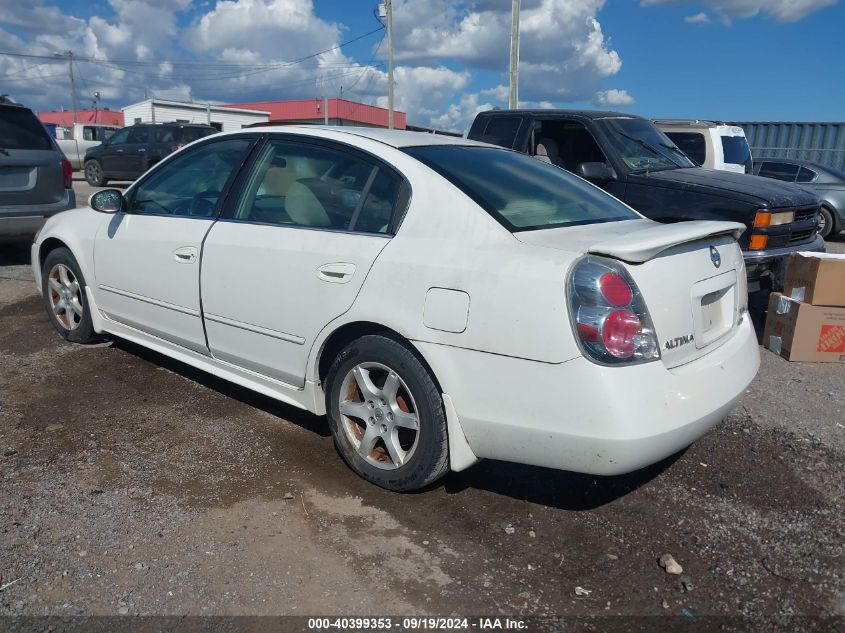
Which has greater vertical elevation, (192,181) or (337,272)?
(192,181)

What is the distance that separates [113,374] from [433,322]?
110 inches

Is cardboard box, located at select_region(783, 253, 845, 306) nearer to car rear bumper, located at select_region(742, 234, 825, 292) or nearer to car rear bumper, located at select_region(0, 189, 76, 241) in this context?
car rear bumper, located at select_region(742, 234, 825, 292)

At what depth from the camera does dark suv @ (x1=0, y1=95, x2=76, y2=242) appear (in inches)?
296

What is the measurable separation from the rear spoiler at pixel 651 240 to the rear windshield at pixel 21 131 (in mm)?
7100

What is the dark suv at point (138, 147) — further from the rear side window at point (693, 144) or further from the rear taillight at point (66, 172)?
the rear side window at point (693, 144)

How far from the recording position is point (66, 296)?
17.0ft

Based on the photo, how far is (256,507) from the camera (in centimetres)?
313

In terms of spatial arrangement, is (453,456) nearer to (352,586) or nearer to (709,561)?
(352,586)

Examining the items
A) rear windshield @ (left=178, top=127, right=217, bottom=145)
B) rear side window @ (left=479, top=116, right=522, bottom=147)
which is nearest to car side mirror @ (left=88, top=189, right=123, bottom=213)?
rear side window @ (left=479, top=116, right=522, bottom=147)

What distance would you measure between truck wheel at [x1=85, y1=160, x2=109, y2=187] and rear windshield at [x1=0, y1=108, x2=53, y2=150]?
12.7 metres

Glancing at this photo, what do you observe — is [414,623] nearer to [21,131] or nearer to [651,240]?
[651,240]

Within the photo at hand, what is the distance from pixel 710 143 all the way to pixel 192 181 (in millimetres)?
7498

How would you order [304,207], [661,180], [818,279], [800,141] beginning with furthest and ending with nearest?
[800,141]
[661,180]
[818,279]
[304,207]

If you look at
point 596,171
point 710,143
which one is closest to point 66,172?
point 596,171
